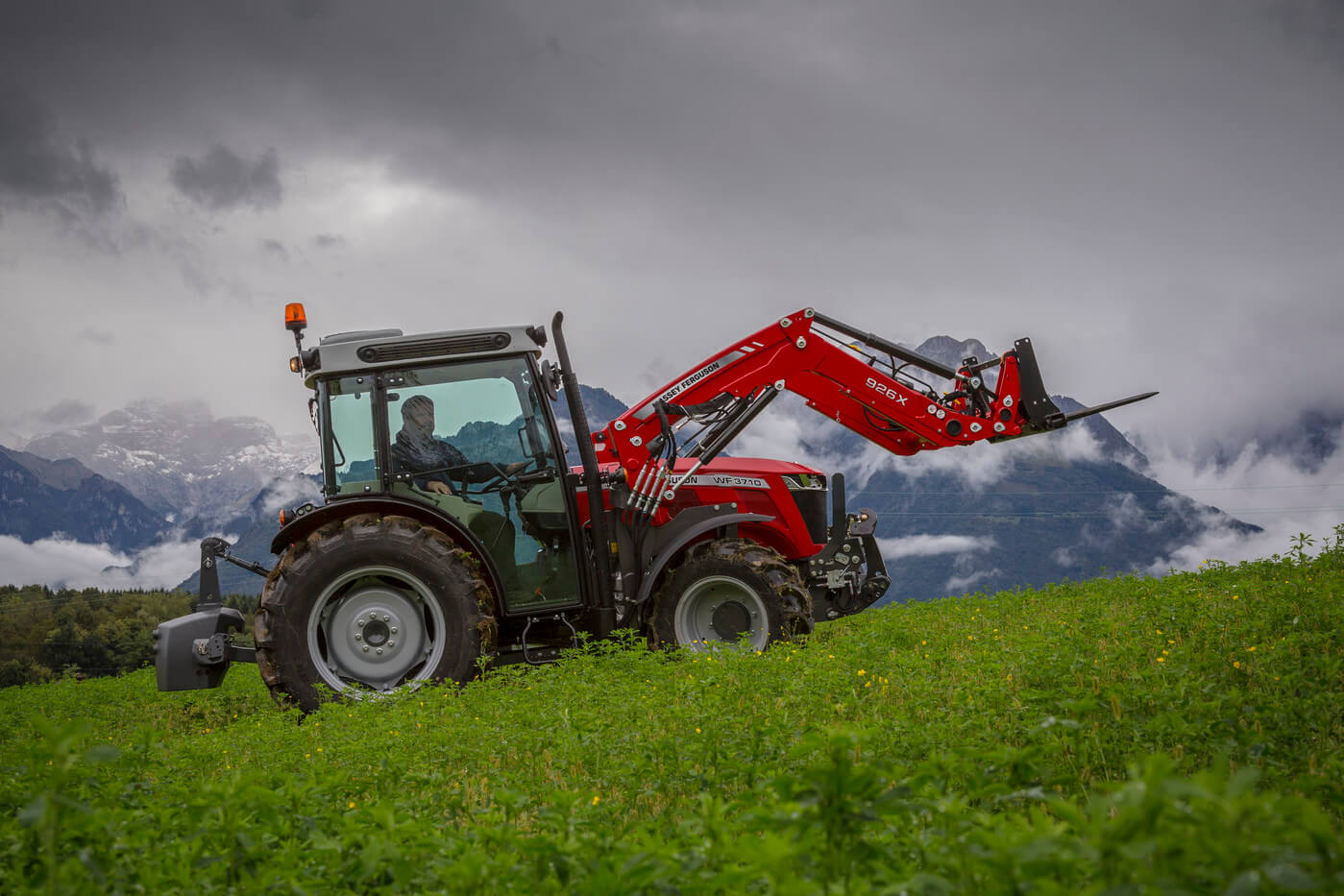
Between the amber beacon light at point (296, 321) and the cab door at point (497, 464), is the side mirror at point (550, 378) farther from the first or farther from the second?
the amber beacon light at point (296, 321)

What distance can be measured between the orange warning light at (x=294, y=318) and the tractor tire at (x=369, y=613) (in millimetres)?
1768

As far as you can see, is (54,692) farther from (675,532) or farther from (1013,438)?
(1013,438)

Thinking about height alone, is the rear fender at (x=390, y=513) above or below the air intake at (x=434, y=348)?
below

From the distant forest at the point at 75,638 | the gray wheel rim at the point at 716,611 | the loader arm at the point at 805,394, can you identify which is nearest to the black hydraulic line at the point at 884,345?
the loader arm at the point at 805,394

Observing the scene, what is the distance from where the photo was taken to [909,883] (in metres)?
2.15

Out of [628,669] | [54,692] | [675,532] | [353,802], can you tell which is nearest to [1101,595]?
[675,532]

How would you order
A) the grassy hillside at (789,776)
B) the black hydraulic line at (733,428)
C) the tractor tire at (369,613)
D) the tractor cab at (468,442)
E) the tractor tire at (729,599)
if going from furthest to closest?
the black hydraulic line at (733,428) → the tractor tire at (729,599) → the tractor cab at (468,442) → the tractor tire at (369,613) → the grassy hillside at (789,776)

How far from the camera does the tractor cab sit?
7.71m

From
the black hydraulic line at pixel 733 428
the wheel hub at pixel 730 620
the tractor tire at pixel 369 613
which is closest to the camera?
the tractor tire at pixel 369 613

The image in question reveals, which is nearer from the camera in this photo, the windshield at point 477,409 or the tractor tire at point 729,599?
the windshield at point 477,409

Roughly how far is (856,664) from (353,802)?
11.0 feet

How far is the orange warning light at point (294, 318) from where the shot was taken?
7.99m

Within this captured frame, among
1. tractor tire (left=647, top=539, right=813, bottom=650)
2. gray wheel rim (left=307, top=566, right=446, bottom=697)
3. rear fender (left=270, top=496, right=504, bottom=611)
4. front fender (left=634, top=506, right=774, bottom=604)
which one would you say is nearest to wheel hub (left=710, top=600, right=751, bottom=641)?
tractor tire (left=647, top=539, right=813, bottom=650)

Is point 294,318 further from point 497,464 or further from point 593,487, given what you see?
point 593,487
